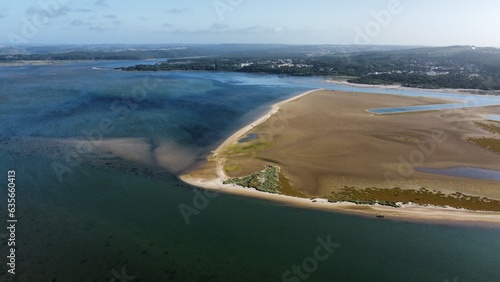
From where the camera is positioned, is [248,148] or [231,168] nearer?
[231,168]

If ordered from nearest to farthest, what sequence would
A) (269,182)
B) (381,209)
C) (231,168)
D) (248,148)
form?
(381,209)
(269,182)
(231,168)
(248,148)

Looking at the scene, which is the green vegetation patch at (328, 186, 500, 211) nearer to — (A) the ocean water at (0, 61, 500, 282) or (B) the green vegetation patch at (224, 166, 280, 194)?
(A) the ocean water at (0, 61, 500, 282)

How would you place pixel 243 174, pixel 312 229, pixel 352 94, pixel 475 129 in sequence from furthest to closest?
pixel 352 94
pixel 475 129
pixel 243 174
pixel 312 229

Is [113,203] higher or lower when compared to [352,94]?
lower

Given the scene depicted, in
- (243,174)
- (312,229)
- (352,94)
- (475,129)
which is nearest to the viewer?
(312,229)

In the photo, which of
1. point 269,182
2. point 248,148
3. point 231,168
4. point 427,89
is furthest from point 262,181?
point 427,89

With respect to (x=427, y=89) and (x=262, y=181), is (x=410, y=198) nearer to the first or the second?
(x=262, y=181)

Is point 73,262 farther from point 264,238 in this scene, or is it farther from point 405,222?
point 405,222

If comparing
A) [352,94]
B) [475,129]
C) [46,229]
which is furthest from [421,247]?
[352,94]
